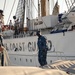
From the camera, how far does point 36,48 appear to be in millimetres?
13922

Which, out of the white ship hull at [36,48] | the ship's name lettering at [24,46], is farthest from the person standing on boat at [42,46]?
the ship's name lettering at [24,46]

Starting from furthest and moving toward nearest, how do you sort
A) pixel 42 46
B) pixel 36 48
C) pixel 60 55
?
pixel 36 48
pixel 60 55
pixel 42 46

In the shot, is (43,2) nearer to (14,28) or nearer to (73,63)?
(14,28)

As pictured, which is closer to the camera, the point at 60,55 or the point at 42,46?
the point at 42,46

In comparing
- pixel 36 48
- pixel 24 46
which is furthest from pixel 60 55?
pixel 24 46

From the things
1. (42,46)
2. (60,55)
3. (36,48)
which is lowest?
(60,55)

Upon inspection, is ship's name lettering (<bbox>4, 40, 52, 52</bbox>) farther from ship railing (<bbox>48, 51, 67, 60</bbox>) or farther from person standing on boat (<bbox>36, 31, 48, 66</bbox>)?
person standing on boat (<bbox>36, 31, 48, 66</bbox>)

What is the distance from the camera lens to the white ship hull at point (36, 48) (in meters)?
11.8

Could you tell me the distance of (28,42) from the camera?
1478cm

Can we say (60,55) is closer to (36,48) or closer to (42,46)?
(42,46)

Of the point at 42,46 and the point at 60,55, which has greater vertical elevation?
the point at 42,46

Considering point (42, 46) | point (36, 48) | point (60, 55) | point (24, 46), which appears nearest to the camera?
point (42, 46)

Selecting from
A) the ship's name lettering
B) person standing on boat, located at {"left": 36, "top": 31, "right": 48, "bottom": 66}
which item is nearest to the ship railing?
the ship's name lettering

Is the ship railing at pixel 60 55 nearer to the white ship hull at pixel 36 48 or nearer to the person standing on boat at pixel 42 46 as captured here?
the white ship hull at pixel 36 48
